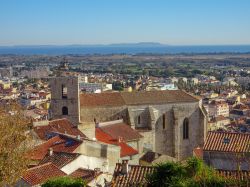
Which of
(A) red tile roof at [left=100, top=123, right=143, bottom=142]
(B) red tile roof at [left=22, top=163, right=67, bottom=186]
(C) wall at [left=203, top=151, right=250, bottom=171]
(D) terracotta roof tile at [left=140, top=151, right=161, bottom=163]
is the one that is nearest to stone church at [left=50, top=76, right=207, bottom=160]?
(A) red tile roof at [left=100, top=123, right=143, bottom=142]

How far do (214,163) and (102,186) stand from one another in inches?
252

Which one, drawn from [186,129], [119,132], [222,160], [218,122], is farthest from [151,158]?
[218,122]

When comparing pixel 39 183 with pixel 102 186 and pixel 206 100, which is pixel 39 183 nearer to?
pixel 102 186

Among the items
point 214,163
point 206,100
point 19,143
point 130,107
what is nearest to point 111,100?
point 130,107

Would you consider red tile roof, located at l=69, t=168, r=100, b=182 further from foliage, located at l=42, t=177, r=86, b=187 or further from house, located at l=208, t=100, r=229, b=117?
house, located at l=208, t=100, r=229, b=117

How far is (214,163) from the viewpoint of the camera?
23.0 m

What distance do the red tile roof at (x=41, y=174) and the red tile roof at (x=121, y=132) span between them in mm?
13563

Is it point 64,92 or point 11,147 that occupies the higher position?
point 11,147

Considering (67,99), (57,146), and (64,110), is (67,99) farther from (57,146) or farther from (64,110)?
(57,146)

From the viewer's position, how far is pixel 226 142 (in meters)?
23.5

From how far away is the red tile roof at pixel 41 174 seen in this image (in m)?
18.0

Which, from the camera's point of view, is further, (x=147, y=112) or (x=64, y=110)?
(x=147, y=112)

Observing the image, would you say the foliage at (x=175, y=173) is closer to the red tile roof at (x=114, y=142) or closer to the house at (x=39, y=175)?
the house at (x=39, y=175)

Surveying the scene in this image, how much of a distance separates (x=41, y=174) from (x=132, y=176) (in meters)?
3.56
